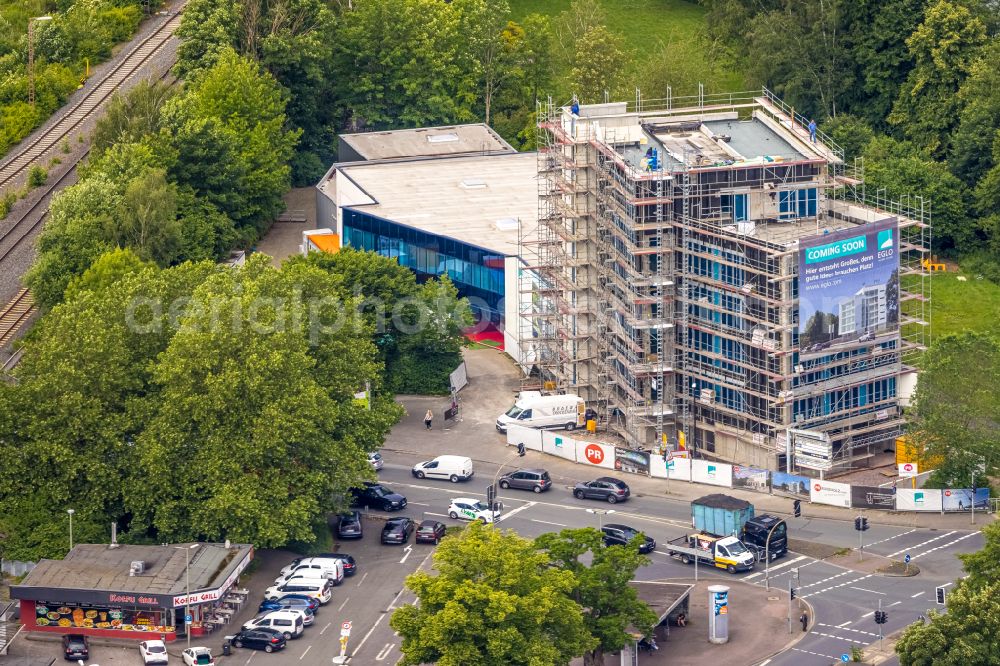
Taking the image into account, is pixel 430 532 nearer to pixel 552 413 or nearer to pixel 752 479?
pixel 552 413

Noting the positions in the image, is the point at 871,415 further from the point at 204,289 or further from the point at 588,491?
the point at 204,289

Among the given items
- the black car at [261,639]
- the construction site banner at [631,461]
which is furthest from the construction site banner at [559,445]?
the black car at [261,639]

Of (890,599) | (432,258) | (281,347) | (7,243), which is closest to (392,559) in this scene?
(281,347)

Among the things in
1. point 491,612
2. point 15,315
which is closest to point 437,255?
point 15,315

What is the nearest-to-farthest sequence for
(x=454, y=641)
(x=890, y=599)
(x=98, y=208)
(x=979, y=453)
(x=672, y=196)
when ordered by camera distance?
(x=454, y=641) < (x=890, y=599) < (x=979, y=453) < (x=672, y=196) < (x=98, y=208)

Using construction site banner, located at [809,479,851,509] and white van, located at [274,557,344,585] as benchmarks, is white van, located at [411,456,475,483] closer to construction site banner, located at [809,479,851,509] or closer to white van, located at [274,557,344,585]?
white van, located at [274,557,344,585]

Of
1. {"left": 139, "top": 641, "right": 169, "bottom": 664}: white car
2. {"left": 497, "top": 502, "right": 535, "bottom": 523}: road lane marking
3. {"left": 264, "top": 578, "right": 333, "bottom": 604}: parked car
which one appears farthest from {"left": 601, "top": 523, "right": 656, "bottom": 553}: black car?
{"left": 139, "top": 641, "right": 169, "bottom": 664}: white car
